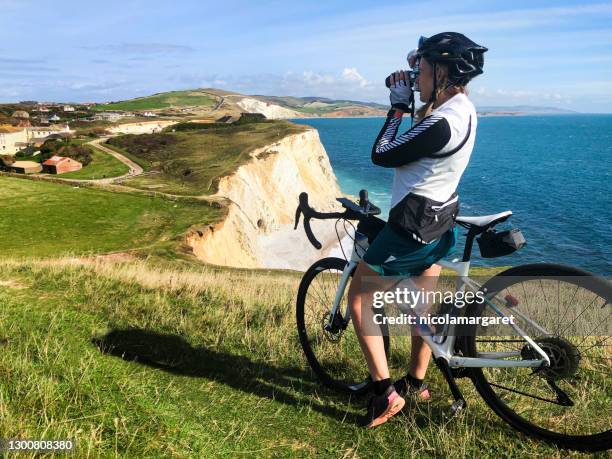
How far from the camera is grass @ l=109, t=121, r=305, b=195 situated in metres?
41.5

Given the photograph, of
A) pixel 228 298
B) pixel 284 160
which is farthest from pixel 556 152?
pixel 228 298

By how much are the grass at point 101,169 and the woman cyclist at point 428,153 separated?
45.3 meters

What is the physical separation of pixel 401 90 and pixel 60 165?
5058cm

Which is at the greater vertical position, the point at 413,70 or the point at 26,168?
the point at 413,70

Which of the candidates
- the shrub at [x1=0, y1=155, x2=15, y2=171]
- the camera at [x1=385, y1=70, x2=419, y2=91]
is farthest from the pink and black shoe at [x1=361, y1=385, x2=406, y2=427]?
the shrub at [x1=0, y1=155, x2=15, y2=171]

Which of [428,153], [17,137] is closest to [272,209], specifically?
[17,137]

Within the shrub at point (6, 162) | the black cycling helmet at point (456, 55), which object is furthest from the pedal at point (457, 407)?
the shrub at point (6, 162)

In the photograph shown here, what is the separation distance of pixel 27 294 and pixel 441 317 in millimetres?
6154

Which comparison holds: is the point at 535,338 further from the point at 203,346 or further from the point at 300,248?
the point at 300,248

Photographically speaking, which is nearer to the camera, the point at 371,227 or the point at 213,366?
the point at 371,227

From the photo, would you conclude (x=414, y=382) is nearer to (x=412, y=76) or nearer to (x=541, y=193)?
(x=412, y=76)

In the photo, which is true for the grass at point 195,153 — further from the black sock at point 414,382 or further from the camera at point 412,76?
the camera at point 412,76

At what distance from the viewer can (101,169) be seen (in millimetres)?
48406

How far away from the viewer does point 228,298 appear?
23.3 feet
